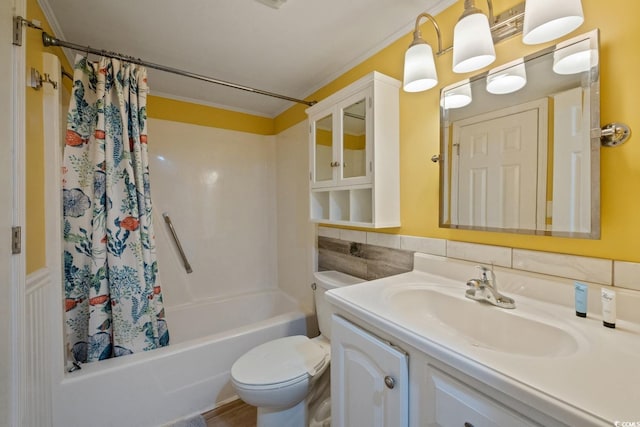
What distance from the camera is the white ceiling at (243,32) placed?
1212 mm

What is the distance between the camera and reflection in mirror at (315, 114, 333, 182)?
161cm

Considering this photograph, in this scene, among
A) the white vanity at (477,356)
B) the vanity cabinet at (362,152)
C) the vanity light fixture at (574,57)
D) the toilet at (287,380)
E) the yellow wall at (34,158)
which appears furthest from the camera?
the vanity cabinet at (362,152)

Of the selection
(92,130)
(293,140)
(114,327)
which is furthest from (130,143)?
(293,140)

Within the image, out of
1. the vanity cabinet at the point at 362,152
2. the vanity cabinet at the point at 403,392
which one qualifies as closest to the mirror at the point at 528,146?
the vanity cabinet at the point at 362,152

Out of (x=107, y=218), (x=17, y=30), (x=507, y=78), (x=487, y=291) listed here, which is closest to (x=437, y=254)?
(x=487, y=291)

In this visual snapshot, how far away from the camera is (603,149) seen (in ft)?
2.59

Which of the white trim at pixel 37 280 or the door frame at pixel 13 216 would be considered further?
the white trim at pixel 37 280

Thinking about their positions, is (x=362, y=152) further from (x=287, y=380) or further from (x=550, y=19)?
(x=287, y=380)

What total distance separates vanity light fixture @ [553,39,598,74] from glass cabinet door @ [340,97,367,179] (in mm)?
755

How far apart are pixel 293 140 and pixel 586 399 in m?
2.26

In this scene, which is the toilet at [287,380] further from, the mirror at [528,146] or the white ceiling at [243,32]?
the white ceiling at [243,32]

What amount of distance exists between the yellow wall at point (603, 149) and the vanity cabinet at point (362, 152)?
10 centimetres

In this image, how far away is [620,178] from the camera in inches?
29.9

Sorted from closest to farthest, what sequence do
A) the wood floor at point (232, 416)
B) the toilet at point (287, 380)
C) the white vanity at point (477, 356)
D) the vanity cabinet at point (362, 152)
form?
the white vanity at point (477, 356) < the toilet at point (287, 380) < the vanity cabinet at point (362, 152) < the wood floor at point (232, 416)
